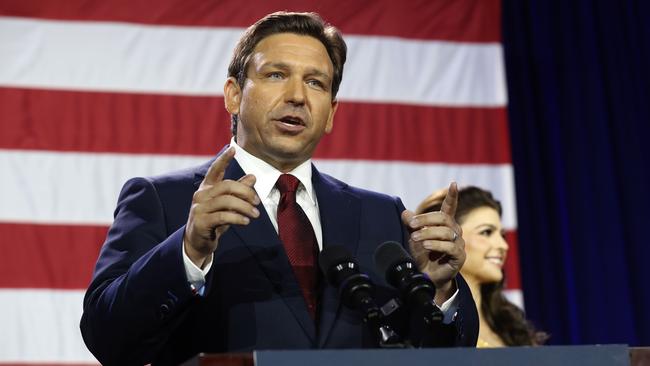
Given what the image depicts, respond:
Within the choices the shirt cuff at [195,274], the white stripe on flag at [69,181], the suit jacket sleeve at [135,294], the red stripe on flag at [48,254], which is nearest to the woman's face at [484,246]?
the white stripe on flag at [69,181]

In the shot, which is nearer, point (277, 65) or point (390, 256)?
point (390, 256)

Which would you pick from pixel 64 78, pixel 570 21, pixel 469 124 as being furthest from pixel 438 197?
pixel 64 78

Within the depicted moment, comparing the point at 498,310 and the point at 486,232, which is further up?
the point at 486,232

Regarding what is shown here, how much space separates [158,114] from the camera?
3.31 meters

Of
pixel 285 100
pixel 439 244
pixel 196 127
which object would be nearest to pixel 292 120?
pixel 285 100

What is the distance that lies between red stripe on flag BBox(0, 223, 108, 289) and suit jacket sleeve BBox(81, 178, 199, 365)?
1593 mm

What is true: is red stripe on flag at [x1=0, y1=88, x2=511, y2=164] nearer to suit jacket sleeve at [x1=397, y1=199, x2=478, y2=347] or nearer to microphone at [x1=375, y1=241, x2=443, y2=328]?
suit jacket sleeve at [x1=397, y1=199, x2=478, y2=347]

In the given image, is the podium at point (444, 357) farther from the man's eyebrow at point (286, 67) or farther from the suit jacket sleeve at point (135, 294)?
the man's eyebrow at point (286, 67)

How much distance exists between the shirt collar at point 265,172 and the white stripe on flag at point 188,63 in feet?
5.15

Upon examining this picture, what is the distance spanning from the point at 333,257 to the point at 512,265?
221 centimetres

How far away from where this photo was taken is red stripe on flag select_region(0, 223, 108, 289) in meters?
3.13

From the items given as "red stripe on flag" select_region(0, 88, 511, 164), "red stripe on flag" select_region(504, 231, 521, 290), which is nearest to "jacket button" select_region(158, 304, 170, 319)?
"red stripe on flag" select_region(0, 88, 511, 164)

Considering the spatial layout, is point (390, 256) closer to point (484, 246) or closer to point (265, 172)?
point (265, 172)

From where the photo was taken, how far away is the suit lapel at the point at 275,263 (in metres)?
1.60
